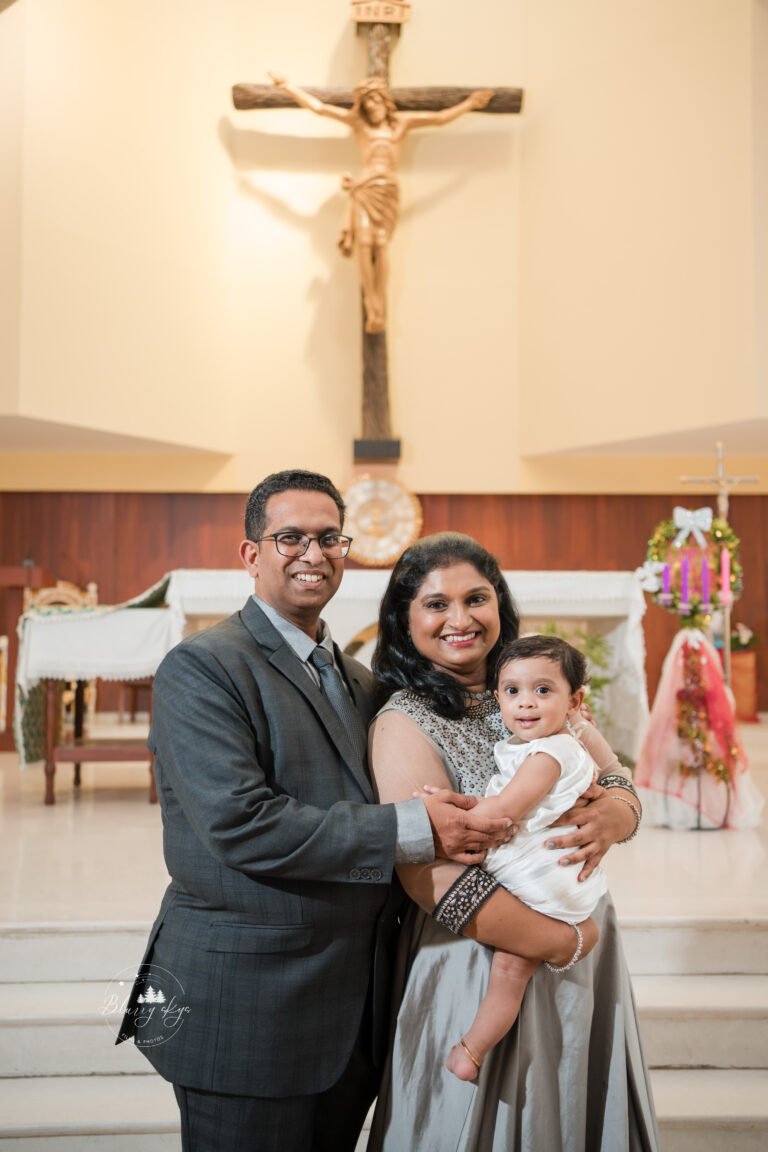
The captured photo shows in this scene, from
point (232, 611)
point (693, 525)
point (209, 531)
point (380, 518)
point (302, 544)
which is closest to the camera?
point (302, 544)

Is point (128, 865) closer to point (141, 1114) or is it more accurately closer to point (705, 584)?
point (141, 1114)

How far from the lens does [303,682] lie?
1.86 metres

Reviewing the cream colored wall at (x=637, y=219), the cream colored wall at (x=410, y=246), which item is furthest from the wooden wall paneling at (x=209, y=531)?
the cream colored wall at (x=637, y=219)

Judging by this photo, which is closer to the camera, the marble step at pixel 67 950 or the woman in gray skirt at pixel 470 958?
the woman in gray skirt at pixel 470 958

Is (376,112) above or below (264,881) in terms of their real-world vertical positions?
above

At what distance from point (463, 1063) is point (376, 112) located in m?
8.54

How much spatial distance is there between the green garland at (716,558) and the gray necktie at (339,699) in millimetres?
3974

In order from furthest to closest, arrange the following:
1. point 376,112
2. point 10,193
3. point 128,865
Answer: point 376,112 → point 10,193 → point 128,865

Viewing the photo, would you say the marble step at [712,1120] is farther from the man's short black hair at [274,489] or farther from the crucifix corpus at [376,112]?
the crucifix corpus at [376,112]

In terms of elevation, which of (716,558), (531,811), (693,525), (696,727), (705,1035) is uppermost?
(693,525)

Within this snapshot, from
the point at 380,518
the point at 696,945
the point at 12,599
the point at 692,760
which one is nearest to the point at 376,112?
the point at 380,518

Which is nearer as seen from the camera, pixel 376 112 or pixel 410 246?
pixel 376 112

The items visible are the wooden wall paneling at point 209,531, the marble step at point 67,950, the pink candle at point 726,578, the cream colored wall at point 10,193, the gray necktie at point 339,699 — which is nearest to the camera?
the gray necktie at point 339,699

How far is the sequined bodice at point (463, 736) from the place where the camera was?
187cm
